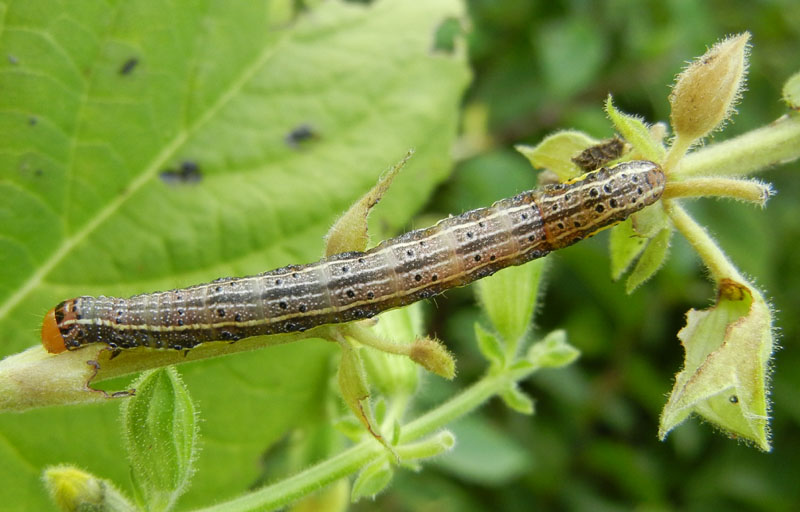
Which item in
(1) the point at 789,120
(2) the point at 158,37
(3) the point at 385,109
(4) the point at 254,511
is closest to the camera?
(4) the point at 254,511

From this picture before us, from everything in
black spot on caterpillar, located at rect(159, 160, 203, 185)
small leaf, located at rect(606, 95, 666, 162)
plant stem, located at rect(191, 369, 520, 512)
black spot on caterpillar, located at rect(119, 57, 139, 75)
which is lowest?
plant stem, located at rect(191, 369, 520, 512)

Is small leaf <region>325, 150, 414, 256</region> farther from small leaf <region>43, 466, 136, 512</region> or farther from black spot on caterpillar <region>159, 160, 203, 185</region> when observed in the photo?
black spot on caterpillar <region>159, 160, 203, 185</region>

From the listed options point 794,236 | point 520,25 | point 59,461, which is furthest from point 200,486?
point 794,236

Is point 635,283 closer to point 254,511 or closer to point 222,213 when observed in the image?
point 254,511

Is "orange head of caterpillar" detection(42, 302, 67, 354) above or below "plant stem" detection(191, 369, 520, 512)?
above

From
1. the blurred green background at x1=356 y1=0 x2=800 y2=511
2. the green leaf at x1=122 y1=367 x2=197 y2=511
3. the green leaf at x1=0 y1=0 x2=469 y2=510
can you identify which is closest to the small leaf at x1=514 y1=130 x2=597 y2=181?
the green leaf at x1=0 y1=0 x2=469 y2=510

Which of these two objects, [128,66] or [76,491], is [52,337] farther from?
[128,66]

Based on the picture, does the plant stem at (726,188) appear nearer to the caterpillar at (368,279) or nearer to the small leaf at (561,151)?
the caterpillar at (368,279)
